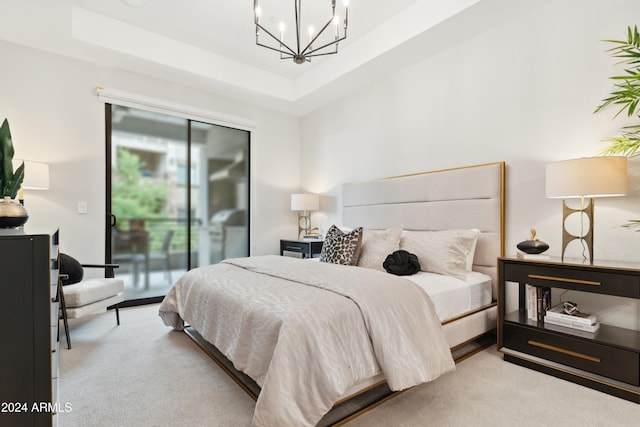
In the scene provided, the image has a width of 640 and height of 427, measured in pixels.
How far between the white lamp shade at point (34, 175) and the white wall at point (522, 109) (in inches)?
136

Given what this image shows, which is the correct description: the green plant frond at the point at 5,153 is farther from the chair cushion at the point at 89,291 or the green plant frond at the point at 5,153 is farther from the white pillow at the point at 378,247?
the white pillow at the point at 378,247

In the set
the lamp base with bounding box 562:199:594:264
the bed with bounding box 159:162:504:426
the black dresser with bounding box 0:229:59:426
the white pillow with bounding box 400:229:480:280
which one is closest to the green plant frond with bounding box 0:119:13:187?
the black dresser with bounding box 0:229:59:426

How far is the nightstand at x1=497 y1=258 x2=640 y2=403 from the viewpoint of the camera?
1.87 m

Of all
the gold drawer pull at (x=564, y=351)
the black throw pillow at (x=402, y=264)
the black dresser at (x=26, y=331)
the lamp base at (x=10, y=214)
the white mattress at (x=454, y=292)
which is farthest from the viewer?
the black throw pillow at (x=402, y=264)

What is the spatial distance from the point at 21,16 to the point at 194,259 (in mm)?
2986

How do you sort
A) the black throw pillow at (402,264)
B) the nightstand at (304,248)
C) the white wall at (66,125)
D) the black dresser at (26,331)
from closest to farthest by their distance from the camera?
the black dresser at (26,331) → the black throw pillow at (402,264) → the white wall at (66,125) → the nightstand at (304,248)

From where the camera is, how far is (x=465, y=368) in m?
2.24

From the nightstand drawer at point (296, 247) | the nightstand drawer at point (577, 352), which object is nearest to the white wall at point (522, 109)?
the nightstand drawer at point (577, 352)

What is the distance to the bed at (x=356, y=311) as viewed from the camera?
4.77 feet

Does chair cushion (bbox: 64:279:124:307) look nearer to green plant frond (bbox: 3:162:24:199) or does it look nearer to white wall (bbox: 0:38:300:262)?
white wall (bbox: 0:38:300:262)

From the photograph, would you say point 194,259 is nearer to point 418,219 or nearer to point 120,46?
point 120,46

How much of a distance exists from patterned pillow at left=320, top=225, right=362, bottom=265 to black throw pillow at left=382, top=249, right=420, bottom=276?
1.17 ft

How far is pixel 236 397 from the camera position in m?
1.89

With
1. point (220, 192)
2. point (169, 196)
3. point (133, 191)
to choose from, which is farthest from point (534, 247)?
point (133, 191)
